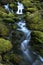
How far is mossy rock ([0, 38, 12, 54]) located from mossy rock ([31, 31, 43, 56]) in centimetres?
186

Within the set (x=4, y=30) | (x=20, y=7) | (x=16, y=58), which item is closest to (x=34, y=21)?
(x=4, y=30)

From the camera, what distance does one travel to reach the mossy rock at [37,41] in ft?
50.4

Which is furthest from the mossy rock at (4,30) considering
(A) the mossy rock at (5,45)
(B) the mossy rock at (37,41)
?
(B) the mossy rock at (37,41)

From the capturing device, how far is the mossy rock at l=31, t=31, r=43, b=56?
15359 millimetres

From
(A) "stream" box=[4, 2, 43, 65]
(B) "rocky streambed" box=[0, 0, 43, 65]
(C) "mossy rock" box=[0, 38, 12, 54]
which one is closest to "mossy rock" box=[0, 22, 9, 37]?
(B) "rocky streambed" box=[0, 0, 43, 65]

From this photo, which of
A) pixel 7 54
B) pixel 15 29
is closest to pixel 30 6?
pixel 15 29

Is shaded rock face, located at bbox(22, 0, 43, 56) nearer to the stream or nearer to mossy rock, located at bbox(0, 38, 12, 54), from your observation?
the stream

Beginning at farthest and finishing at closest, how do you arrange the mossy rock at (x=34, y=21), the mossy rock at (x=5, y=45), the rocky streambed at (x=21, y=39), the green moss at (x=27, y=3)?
the green moss at (x=27, y=3)
the mossy rock at (x=34, y=21)
the mossy rock at (x=5, y=45)
the rocky streambed at (x=21, y=39)

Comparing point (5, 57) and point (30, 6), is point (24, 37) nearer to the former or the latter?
point (5, 57)

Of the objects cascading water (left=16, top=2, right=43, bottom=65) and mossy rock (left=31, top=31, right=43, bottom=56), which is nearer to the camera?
cascading water (left=16, top=2, right=43, bottom=65)

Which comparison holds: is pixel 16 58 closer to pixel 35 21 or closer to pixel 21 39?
pixel 21 39

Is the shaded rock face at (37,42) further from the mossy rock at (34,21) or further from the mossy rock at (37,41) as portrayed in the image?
the mossy rock at (34,21)

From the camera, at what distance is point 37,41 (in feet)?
51.8

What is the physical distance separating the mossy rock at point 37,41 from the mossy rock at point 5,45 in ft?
6.10
